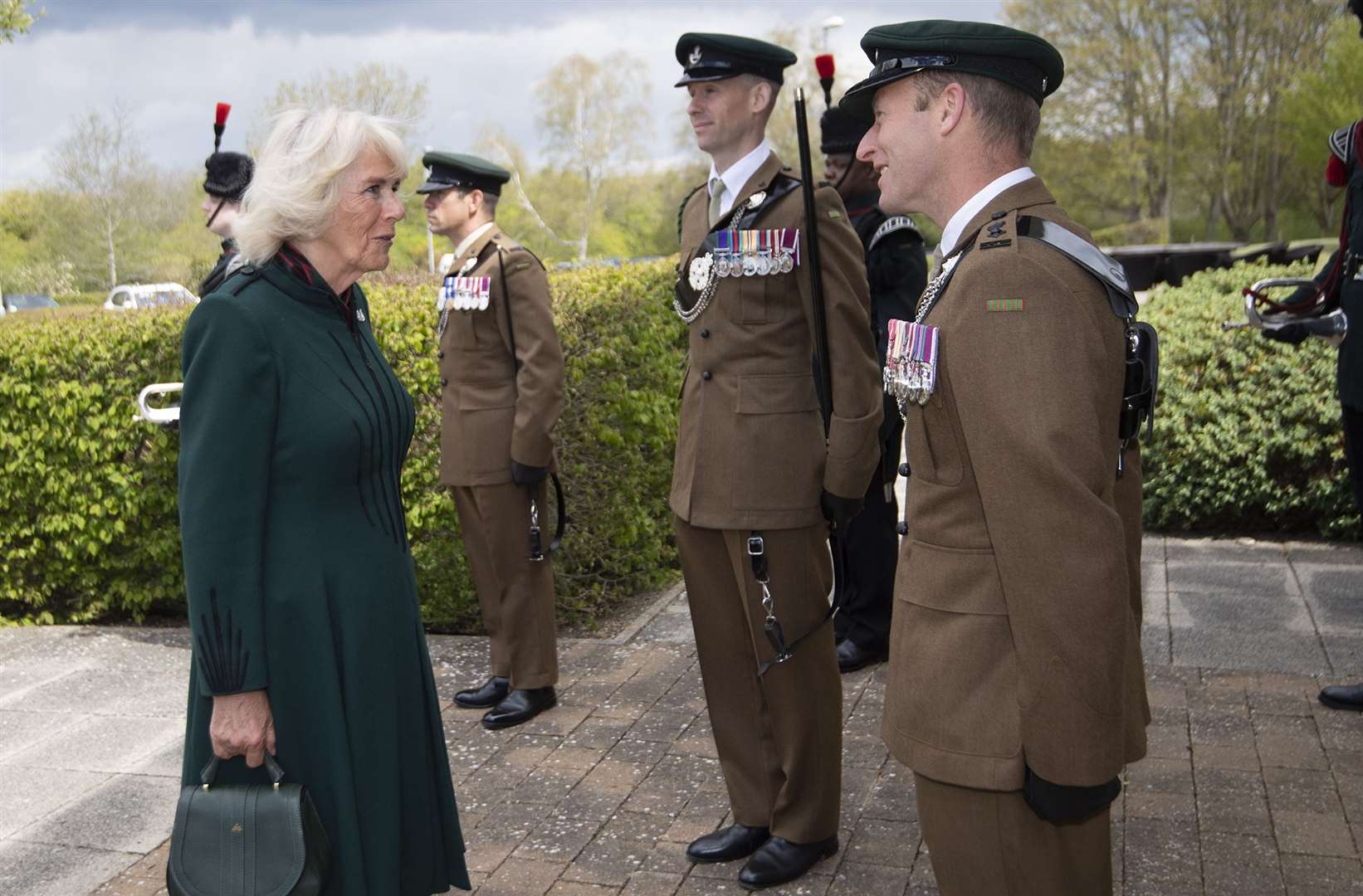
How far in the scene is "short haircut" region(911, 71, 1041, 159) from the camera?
88.0 inches

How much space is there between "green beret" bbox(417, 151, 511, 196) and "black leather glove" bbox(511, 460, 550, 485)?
3.52 ft

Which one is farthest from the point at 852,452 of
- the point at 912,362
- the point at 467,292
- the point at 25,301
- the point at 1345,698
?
the point at 25,301

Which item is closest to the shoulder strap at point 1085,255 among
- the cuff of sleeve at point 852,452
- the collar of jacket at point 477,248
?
the cuff of sleeve at point 852,452

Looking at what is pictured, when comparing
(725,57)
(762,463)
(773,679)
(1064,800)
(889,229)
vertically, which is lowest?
(773,679)

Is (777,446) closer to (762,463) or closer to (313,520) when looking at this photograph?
(762,463)

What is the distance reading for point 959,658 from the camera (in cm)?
218

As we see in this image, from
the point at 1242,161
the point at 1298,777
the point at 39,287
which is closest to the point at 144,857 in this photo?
the point at 1298,777

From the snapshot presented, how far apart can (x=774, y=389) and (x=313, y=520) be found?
1483 millimetres

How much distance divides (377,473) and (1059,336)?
145cm

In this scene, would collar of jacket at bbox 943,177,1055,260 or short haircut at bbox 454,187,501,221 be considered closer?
collar of jacket at bbox 943,177,1055,260

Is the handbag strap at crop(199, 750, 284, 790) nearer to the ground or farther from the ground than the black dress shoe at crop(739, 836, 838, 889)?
farther from the ground

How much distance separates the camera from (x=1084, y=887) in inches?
88.0

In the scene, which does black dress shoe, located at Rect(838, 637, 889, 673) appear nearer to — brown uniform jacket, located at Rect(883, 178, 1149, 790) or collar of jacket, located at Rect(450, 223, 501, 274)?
collar of jacket, located at Rect(450, 223, 501, 274)

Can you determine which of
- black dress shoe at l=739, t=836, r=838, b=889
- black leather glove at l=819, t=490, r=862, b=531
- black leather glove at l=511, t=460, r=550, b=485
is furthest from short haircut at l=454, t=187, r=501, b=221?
black dress shoe at l=739, t=836, r=838, b=889
